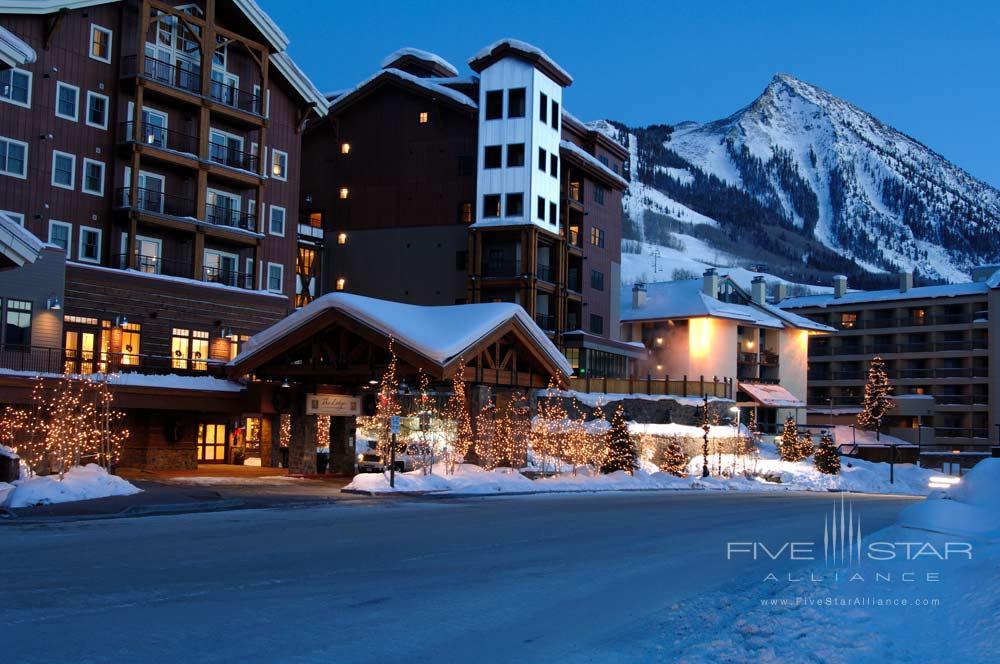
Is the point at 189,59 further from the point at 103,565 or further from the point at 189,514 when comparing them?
the point at 103,565

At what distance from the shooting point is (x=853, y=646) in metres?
10.6

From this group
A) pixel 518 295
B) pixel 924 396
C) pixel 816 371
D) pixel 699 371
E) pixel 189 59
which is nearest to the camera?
pixel 189 59

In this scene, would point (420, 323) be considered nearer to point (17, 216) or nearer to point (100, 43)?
point (17, 216)

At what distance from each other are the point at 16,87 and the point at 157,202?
773 centimetres

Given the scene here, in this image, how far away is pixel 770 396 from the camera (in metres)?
84.7

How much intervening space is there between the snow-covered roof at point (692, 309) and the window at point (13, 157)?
51.2m

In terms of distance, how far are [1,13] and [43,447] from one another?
65.9ft

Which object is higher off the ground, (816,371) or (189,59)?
(189,59)

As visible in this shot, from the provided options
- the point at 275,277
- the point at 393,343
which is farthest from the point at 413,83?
the point at 393,343

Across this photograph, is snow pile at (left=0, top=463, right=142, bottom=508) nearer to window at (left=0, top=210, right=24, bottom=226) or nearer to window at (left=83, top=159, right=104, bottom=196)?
window at (left=0, top=210, right=24, bottom=226)

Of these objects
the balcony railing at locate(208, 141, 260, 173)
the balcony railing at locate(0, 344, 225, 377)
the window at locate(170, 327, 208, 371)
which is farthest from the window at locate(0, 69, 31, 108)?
the window at locate(170, 327, 208, 371)

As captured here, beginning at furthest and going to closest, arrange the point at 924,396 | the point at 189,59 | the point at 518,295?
the point at 924,396, the point at 518,295, the point at 189,59

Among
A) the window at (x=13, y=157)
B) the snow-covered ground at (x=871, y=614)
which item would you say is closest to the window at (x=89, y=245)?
the window at (x=13, y=157)

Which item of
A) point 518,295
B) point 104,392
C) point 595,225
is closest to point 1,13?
point 104,392
